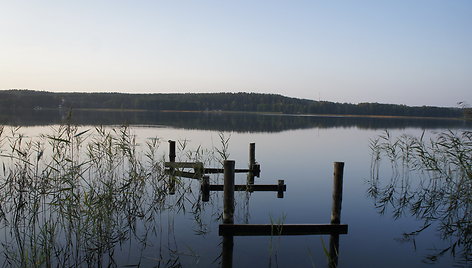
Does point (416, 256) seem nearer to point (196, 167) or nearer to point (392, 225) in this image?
point (392, 225)

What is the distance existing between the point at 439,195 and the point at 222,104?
5053 inches

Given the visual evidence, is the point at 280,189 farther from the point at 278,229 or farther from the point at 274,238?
the point at 278,229

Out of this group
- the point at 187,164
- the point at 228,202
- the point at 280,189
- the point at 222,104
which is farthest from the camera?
the point at 222,104

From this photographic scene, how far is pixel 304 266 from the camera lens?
7.32m

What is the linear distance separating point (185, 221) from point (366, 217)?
579cm

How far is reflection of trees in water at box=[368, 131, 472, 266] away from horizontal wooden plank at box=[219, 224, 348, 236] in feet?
7.75

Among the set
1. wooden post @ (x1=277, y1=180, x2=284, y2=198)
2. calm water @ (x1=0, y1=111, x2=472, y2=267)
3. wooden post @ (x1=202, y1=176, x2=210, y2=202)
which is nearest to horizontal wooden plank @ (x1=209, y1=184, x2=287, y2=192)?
wooden post @ (x1=277, y1=180, x2=284, y2=198)

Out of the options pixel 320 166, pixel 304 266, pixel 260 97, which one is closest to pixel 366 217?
pixel 304 266

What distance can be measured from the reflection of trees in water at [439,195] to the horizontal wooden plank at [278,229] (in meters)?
2.36

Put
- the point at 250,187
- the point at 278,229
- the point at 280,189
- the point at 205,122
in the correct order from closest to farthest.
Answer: the point at 278,229, the point at 250,187, the point at 280,189, the point at 205,122

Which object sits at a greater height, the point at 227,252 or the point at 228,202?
the point at 228,202

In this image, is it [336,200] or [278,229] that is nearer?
[278,229]

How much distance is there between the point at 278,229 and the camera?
7641 millimetres

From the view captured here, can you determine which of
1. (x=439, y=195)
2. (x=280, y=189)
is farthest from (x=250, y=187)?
(x=439, y=195)
